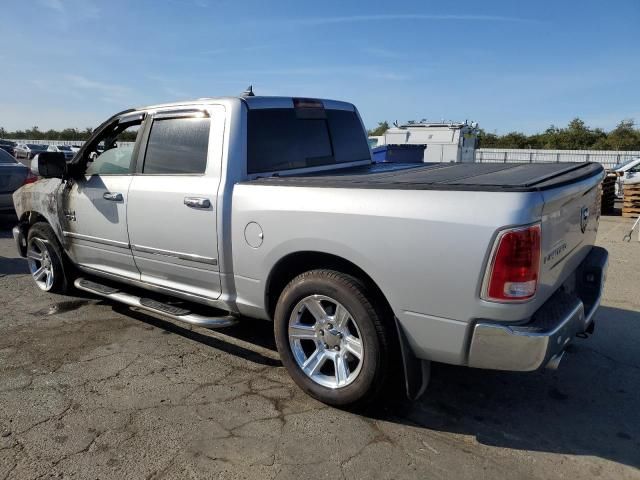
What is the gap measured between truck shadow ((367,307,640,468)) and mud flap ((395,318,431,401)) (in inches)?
12.5

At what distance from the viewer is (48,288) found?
211 inches

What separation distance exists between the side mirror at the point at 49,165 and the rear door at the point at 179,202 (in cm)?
103

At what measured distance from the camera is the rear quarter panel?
239 cm

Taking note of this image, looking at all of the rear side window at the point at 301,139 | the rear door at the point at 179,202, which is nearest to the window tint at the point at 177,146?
the rear door at the point at 179,202

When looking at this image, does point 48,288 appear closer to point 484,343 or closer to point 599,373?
point 484,343

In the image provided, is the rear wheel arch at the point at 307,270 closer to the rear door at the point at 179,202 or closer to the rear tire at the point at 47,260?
the rear door at the point at 179,202

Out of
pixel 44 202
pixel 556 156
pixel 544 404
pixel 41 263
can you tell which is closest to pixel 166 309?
pixel 44 202

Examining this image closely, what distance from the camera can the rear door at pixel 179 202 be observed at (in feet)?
11.6

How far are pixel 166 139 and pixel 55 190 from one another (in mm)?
1669

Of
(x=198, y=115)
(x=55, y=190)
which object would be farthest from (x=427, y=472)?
(x=55, y=190)

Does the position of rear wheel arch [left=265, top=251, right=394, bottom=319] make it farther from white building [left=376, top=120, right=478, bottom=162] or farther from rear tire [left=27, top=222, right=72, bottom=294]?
white building [left=376, top=120, right=478, bottom=162]

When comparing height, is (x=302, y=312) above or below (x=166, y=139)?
below

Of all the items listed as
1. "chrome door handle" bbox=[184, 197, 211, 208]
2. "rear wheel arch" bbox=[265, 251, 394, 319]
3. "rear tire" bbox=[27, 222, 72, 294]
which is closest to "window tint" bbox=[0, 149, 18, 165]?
"rear tire" bbox=[27, 222, 72, 294]

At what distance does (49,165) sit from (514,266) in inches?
159
